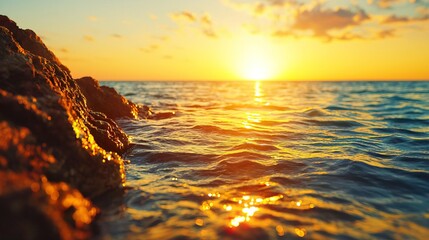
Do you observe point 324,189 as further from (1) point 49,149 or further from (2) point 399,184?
(1) point 49,149

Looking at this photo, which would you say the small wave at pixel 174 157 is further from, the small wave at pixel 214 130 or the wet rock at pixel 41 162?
the small wave at pixel 214 130

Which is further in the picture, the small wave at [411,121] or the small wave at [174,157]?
the small wave at [411,121]

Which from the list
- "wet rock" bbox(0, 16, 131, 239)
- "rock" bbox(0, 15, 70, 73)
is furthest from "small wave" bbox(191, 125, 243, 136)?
"wet rock" bbox(0, 16, 131, 239)

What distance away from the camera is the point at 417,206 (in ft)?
14.3

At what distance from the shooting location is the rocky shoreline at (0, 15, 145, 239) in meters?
2.12

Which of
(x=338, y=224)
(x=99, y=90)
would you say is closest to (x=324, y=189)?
(x=338, y=224)

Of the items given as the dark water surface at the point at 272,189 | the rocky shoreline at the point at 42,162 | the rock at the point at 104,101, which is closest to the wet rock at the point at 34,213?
the rocky shoreline at the point at 42,162

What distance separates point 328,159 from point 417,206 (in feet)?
7.88

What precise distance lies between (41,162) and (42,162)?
0.02 metres

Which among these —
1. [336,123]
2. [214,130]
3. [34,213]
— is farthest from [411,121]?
[34,213]

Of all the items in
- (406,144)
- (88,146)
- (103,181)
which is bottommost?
(406,144)

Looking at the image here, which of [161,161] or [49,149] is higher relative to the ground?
[49,149]

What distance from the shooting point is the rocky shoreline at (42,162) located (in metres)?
2.12

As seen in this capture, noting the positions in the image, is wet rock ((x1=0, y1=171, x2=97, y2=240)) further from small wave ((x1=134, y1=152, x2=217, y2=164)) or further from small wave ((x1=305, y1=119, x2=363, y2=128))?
small wave ((x1=305, y1=119, x2=363, y2=128))
